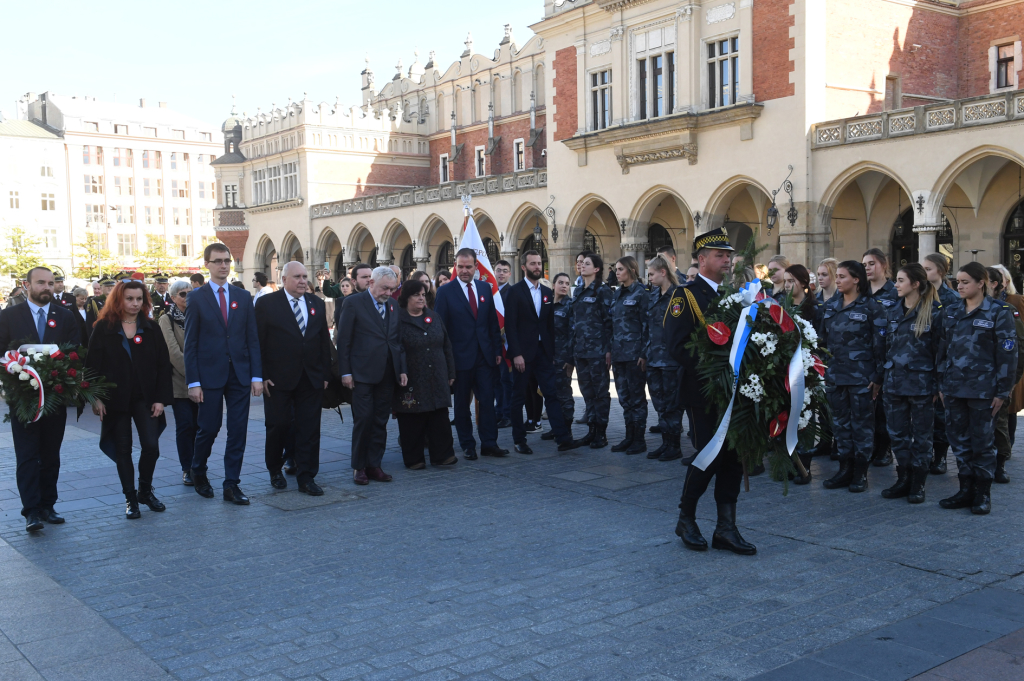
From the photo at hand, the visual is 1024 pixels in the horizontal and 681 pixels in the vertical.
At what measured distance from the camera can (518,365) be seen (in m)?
9.47

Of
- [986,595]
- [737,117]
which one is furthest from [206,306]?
[737,117]

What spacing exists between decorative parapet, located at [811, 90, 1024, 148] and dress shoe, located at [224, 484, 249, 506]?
62.3 ft

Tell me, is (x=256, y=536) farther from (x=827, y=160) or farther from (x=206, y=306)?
(x=827, y=160)

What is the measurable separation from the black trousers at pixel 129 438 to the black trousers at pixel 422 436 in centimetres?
241

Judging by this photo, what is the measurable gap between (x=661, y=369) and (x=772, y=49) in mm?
18399

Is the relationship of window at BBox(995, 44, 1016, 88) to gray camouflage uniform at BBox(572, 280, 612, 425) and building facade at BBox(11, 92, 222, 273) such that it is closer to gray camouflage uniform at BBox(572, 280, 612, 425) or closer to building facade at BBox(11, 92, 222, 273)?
gray camouflage uniform at BBox(572, 280, 612, 425)

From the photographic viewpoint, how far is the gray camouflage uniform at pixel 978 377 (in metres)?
6.65

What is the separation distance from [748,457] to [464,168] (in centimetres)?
4448

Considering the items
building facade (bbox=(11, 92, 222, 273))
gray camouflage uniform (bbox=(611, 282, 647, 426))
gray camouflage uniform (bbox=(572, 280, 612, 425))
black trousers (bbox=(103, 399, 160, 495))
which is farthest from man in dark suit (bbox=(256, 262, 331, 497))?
building facade (bbox=(11, 92, 222, 273))

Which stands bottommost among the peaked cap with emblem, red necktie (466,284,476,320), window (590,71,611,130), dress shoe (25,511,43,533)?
dress shoe (25,511,43,533)

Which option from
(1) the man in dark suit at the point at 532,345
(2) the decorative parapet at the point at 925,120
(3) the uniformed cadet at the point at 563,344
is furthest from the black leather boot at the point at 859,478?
(2) the decorative parapet at the point at 925,120

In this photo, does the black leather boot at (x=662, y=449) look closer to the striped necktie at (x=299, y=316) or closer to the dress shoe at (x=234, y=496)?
the striped necktie at (x=299, y=316)

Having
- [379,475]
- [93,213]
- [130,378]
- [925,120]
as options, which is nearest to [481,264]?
[379,475]

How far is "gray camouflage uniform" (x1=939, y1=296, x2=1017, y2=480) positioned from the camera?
262 inches
